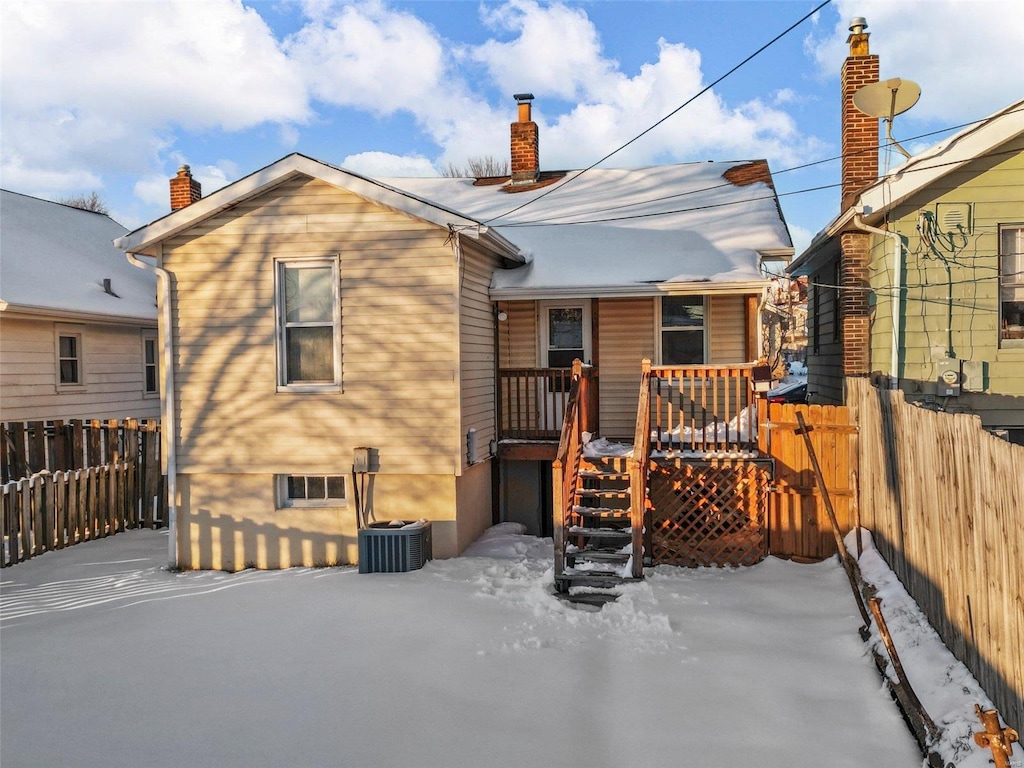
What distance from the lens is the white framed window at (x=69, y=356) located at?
15.6 m

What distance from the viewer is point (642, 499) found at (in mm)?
8781

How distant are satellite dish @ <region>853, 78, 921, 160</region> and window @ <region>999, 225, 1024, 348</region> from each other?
6.38 feet

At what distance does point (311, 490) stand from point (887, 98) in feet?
31.6

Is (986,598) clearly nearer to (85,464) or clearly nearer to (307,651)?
(307,651)

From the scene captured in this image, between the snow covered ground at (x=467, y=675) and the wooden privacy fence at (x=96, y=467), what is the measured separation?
2833mm

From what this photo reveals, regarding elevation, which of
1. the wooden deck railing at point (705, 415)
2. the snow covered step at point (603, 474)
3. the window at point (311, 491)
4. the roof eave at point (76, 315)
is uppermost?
the roof eave at point (76, 315)

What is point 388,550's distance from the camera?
9.60 m

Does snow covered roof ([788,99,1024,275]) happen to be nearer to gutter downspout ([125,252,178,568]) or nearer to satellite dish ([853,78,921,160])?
satellite dish ([853,78,921,160])

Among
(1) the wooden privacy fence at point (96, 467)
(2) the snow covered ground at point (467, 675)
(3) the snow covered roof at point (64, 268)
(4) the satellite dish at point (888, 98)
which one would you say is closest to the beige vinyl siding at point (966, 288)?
(4) the satellite dish at point (888, 98)

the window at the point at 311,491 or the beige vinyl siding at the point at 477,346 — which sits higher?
the beige vinyl siding at the point at 477,346

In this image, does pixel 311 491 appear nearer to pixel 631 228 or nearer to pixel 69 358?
pixel 631 228

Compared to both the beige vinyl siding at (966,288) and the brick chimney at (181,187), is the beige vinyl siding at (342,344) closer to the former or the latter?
the beige vinyl siding at (966,288)

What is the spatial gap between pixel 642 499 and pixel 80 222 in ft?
59.8

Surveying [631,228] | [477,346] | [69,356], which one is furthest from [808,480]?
[69,356]
